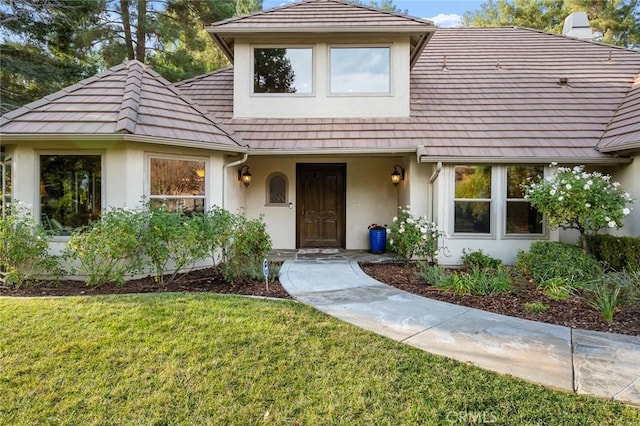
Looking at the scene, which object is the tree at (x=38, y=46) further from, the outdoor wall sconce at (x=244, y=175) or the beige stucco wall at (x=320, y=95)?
the outdoor wall sconce at (x=244, y=175)

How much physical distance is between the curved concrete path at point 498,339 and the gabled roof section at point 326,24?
615 centimetres

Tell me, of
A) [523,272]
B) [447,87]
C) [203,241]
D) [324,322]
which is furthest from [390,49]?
[324,322]

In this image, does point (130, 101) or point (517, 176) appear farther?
point (517, 176)

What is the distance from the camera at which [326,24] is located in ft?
27.9

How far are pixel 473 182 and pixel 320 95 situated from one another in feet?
13.7

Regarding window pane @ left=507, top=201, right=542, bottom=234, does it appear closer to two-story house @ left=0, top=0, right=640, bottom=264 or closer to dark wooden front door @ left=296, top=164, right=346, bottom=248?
two-story house @ left=0, top=0, right=640, bottom=264

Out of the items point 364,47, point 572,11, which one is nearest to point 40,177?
point 364,47

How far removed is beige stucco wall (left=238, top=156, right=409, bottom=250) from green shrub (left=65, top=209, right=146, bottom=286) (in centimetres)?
390

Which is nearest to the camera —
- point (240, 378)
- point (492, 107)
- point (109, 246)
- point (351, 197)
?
point (240, 378)

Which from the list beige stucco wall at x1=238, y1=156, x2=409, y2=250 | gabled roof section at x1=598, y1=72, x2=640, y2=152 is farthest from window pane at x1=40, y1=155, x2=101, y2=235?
gabled roof section at x1=598, y1=72, x2=640, y2=152

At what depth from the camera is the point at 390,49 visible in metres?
8.87

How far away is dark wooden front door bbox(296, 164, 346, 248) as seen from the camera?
9.72 meters

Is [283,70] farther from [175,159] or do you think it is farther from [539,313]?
[539,313]

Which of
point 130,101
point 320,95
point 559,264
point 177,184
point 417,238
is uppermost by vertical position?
point 320,95
